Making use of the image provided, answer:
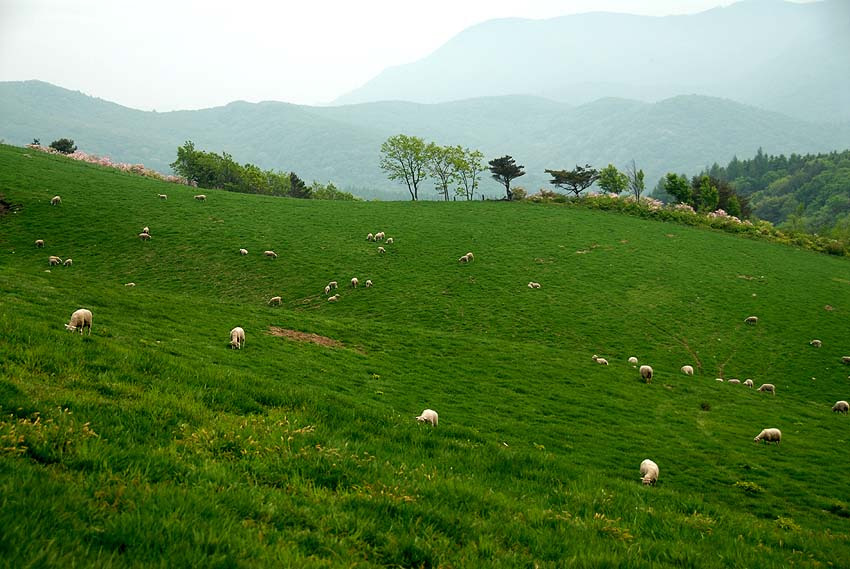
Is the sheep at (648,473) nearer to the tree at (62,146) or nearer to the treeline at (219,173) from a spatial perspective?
the treeline at (219,173)

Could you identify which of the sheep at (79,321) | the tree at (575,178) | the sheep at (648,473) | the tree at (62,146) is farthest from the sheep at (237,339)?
the tree at (62,146)

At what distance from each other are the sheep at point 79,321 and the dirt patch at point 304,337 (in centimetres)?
1028

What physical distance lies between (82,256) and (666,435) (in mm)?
44920

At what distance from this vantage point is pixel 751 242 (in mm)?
62469

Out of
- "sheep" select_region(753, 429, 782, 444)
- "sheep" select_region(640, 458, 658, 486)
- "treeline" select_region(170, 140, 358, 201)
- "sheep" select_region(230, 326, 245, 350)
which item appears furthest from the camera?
"treeline" select_region(170, 140, 358, 201)

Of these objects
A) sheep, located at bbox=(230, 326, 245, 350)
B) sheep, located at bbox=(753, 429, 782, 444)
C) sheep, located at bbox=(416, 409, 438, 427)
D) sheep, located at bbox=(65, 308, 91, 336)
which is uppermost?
sheep, located at bbox=(65, 308, 91, 336)

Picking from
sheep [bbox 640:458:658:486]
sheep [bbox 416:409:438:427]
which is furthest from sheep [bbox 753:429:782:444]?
sheep [bbox 416:409:438:427]

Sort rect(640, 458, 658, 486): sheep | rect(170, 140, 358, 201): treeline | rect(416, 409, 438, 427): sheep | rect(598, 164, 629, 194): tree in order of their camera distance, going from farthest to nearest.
A: rect(598, 164, 629, 194): tree < rect(170, 140, 358, 201): treeline < rect(640, 458, 658, 486): sheep < rect(416, 409, 438, 427): sheep

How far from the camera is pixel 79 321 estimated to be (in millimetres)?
15492

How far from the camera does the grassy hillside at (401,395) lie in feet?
20.0

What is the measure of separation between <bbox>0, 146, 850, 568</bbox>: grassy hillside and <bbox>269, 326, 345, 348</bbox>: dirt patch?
2.32 ft

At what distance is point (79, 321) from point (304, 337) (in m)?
12.4

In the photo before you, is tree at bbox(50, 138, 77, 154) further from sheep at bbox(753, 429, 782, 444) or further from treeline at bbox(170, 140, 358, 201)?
sheep at bbox(753, 429, 782, 444)

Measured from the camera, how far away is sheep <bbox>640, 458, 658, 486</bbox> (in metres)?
13.9
